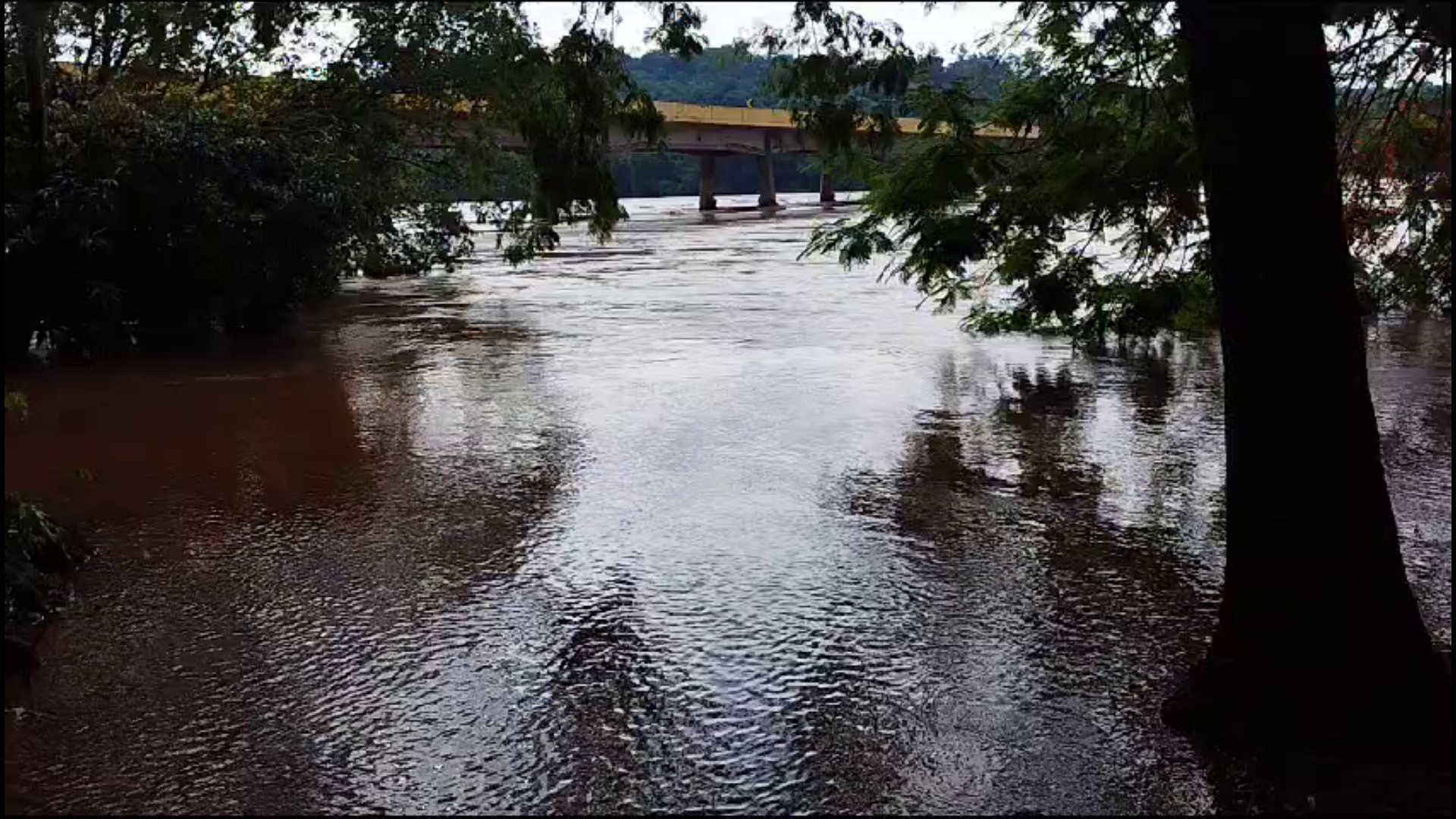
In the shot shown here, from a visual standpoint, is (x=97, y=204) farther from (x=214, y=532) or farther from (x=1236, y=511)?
(x=1236, y=511)

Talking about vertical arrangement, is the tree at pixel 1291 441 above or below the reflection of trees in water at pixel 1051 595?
above

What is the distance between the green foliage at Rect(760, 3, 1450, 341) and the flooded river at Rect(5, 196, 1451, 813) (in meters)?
0.94

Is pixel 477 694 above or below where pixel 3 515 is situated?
below

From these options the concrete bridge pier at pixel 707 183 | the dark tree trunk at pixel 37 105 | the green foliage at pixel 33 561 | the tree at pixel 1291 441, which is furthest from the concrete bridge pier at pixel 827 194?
the tree at pixel 1291 441

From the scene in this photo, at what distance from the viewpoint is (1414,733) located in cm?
448

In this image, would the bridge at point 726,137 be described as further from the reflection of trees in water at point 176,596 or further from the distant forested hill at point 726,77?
the reflection of trees in water at point 176,596

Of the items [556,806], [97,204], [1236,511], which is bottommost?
[556,806]

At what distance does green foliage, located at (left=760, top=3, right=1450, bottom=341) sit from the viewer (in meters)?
7.50

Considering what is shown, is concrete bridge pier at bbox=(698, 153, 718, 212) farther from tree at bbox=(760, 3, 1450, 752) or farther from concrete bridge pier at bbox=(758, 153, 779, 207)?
tree at bbox=(760, 3, 1450, 752)

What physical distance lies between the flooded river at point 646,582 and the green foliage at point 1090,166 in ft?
3.10

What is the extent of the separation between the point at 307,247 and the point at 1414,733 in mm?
13690

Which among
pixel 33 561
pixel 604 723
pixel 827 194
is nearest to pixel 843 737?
pixel 604 723

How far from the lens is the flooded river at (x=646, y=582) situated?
462 centimetres

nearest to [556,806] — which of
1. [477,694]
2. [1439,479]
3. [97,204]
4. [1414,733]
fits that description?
[477,694]
